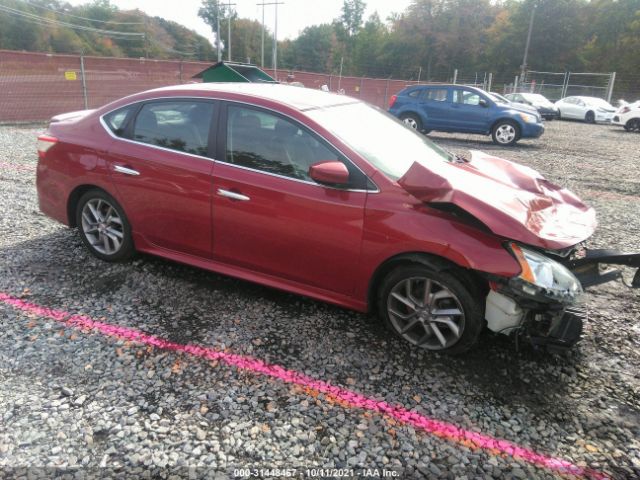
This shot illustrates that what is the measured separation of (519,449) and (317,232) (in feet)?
5.68

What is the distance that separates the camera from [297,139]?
11.0 ft

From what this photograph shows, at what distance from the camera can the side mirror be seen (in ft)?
10.0

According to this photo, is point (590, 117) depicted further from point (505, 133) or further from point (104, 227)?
point (104, 227)

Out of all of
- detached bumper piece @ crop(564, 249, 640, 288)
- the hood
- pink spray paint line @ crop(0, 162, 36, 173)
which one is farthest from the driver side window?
pink spray paint line @ crop(0, 162, 36, 173)

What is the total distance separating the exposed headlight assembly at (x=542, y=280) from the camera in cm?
267

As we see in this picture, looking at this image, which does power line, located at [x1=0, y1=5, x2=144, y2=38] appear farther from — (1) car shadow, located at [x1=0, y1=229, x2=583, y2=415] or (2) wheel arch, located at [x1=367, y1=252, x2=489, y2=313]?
(2) wheel arch, located at [x1=367, y1=252, x2=489, y2=313]

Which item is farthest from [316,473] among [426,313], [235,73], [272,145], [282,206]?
[235,73]

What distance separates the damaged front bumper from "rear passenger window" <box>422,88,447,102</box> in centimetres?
1185

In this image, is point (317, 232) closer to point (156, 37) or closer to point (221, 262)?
point (221, 262)

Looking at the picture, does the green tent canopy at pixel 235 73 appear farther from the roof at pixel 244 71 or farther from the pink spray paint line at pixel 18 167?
the pink spray paint line at pixel 18 167

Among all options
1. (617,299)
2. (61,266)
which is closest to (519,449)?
(617,299)

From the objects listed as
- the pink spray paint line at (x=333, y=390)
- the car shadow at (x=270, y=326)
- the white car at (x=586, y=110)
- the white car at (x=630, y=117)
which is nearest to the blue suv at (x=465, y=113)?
the white car at (x=630, y=117)

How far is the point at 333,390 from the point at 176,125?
95.4 inches

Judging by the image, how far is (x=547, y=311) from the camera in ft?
9.01
